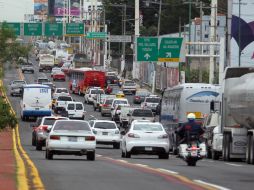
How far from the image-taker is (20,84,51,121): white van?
7869 centimetres

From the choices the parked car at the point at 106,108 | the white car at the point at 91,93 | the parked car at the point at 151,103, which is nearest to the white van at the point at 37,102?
the parked car at the point at 106,108

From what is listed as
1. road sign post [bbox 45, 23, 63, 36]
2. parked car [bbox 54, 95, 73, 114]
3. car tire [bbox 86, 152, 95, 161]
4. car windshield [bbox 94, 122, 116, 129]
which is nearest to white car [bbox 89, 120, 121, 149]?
car windshield [bbox 94, 122, 116, 129]

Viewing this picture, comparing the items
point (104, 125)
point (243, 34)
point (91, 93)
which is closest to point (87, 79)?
point (91, 93)

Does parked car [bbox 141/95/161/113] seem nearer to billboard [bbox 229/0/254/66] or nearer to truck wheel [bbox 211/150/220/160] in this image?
billboard [bbox 229/0/254/66]

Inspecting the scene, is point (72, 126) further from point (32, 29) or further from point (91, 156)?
point (32, 29)

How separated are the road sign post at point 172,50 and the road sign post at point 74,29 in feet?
113

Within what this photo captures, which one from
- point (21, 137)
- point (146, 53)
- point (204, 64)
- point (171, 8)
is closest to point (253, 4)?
point (146, 53)

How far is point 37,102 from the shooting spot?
78750 mm

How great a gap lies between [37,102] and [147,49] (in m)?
9.63

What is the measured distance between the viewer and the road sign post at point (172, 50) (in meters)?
76.2

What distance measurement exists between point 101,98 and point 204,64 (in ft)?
130

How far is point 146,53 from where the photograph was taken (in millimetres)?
78375

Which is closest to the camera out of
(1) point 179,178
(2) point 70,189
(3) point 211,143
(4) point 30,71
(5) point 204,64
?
(2) point 70,189

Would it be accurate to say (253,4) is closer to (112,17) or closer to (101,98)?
(101,98)
